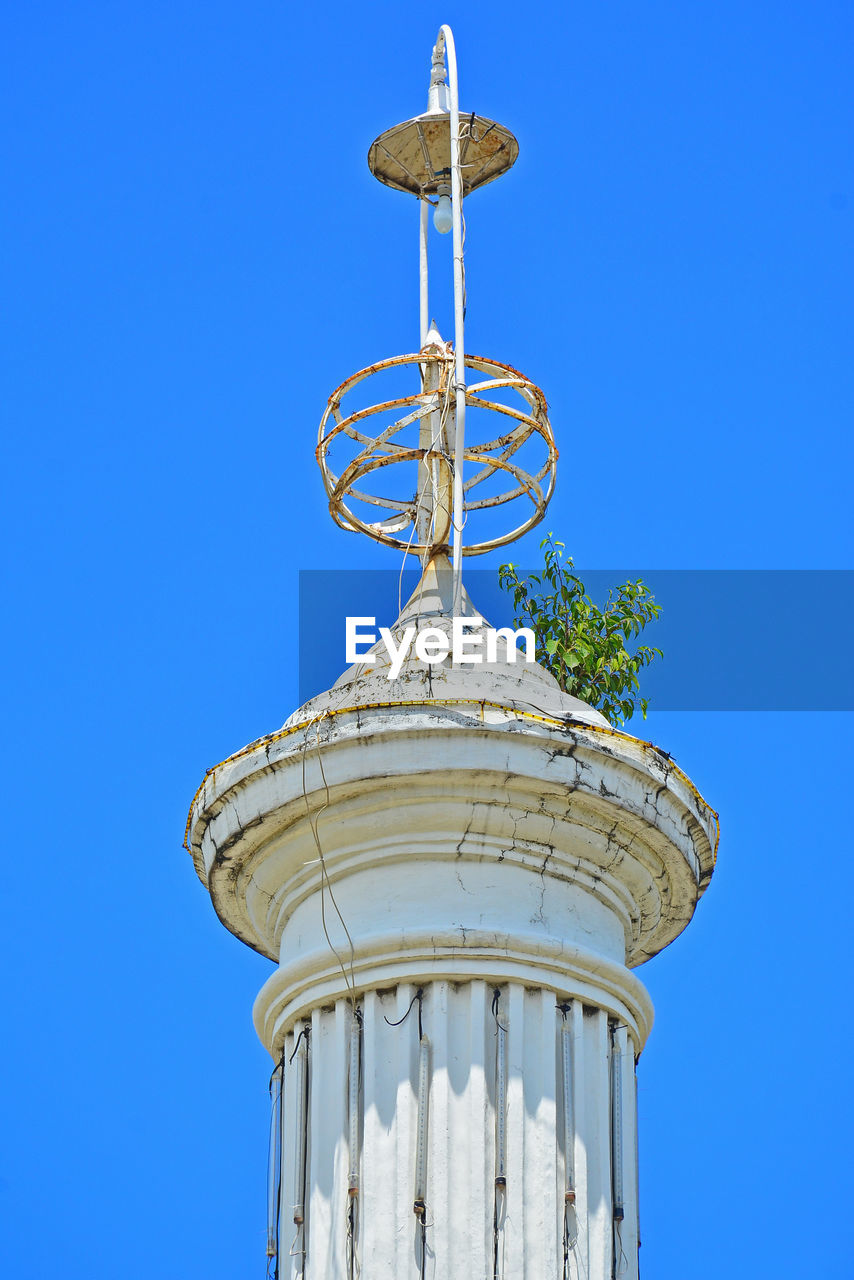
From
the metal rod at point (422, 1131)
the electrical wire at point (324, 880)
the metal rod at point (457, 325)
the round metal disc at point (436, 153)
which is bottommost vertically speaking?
the metal rod at point (422, 1131)

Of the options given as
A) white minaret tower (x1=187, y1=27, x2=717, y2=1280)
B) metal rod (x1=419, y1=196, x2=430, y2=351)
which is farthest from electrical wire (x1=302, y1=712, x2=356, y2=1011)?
metal rod (x1=419, y1=196, x2=430, y2=351)

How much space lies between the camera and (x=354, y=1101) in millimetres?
10523

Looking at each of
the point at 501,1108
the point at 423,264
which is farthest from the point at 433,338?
the point at 501,1108

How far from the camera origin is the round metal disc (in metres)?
13.1

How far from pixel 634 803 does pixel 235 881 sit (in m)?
2.19

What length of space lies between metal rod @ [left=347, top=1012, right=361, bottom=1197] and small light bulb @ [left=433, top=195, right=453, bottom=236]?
16.5ft

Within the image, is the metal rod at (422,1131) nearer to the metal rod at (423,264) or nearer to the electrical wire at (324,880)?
the electrical wire at (324,880)

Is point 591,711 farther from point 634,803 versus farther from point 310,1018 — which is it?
point 310,1018

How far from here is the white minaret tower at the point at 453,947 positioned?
10.3 meters

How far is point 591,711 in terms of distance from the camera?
1142cm

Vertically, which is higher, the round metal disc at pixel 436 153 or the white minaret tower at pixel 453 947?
the round metal disc at pixel 436 153

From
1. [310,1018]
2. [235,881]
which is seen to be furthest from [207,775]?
[310,1018]

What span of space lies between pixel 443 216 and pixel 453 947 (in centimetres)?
483

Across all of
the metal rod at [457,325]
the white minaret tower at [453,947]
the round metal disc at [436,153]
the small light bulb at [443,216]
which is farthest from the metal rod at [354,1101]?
the round metal disc at [436,153]
